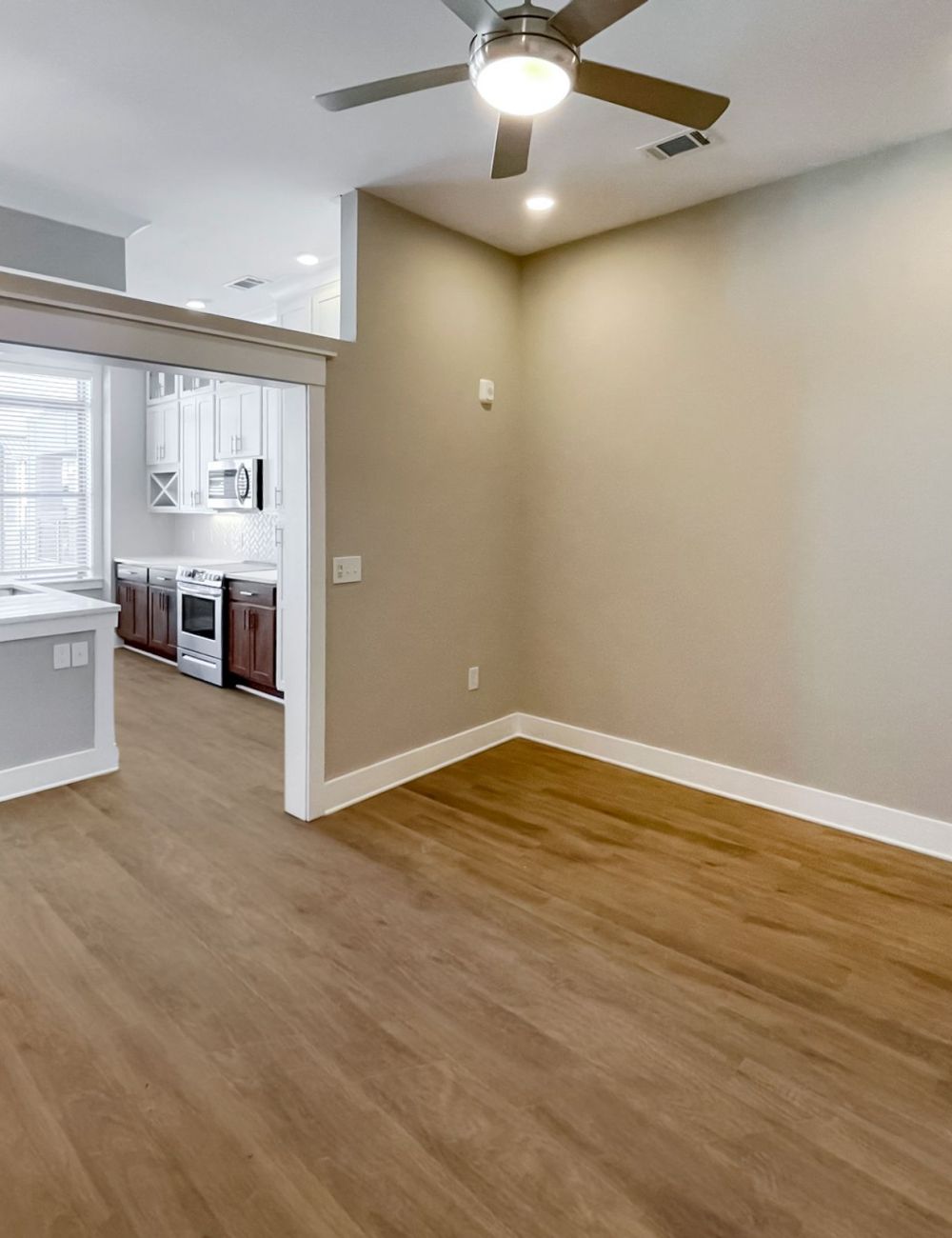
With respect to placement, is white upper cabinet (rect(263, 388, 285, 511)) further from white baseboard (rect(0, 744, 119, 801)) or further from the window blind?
the window blind

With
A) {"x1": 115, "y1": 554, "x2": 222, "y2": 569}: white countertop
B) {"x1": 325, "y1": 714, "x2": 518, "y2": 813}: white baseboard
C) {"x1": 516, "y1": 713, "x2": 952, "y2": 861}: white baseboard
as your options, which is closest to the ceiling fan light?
{"x1": 325, "y1": 714, "x2": 518, "y2": 813}: white baseboard

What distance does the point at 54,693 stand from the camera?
13.0ft

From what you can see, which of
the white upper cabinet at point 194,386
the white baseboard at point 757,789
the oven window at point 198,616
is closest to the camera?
the white baseboard at point 757,789

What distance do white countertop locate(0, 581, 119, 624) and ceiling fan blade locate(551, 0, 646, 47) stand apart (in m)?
3.29

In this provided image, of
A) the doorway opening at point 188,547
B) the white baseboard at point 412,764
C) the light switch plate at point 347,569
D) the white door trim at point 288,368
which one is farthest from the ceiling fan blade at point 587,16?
the white baseboard at point 412,764

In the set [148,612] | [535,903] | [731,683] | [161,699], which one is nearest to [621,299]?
[731,683]

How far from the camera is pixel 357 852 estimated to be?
3.29 m

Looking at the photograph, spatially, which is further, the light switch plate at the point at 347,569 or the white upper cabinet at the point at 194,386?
the white upper cabinet at the point at 194,386

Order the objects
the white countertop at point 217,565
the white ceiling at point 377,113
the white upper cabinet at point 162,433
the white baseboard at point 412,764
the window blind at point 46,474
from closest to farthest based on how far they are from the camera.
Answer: the white ceiling at point 377,113, the white baseboard at point 412,764, the white countertop at point 217,565, the window blind at point 46,474, the white upper cabinet at point 162,433

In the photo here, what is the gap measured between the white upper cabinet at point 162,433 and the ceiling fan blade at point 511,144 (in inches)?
219

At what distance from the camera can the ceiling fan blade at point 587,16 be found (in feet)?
5.49

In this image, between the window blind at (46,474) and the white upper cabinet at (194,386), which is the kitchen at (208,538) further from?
the window blind at (46,474)

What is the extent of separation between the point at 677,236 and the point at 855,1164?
3752mm

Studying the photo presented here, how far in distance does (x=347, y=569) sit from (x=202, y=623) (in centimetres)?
308
